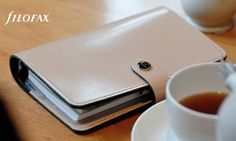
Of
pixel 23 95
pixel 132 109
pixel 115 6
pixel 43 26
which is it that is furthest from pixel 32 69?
pixel 115 6

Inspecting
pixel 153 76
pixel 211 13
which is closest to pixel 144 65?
pixel 153 76

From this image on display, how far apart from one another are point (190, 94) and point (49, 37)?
0.46 metres

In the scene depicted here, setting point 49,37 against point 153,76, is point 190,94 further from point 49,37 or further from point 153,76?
point 49,37

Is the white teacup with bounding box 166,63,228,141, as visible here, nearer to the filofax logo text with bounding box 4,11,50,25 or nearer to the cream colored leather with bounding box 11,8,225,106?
the cream colored leather with bounding box 11,8,225,106

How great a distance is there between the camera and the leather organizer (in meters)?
0.65

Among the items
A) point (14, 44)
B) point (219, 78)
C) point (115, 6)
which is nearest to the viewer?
point (219, 78)

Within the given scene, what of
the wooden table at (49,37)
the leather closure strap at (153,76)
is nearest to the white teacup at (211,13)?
the wooden table at (49,37)

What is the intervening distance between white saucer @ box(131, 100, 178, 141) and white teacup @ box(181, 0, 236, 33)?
12.8 inches

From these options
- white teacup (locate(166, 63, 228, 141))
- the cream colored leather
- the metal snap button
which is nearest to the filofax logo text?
the cream colored leather

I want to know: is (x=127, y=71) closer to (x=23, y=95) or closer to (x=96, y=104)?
(x=96, y=104)

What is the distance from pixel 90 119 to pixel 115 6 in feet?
1.63

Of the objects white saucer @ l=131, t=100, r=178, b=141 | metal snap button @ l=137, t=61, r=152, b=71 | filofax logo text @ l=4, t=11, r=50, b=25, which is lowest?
white saucer @ l=131, t=100, r=178, b=141

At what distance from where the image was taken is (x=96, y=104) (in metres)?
0.63

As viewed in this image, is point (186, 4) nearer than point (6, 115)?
No
